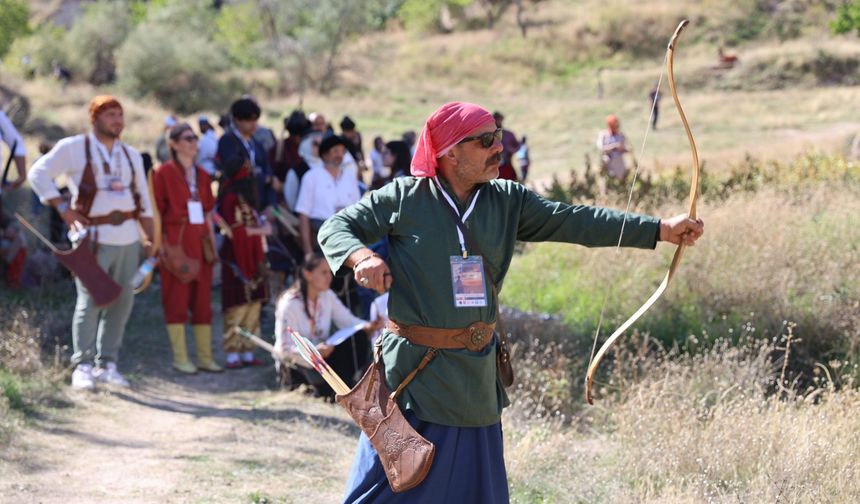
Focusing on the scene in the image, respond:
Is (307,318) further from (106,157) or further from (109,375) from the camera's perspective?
(106,157)

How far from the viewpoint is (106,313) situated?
7586 millimetres

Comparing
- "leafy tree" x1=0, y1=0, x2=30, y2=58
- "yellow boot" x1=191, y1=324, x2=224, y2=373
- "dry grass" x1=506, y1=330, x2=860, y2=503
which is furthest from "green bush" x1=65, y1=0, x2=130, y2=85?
"dry grass" x1=506, y1=330, x2=860, y2=503

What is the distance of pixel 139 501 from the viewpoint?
536 centimetres

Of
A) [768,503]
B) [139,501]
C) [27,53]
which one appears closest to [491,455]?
[768,503]

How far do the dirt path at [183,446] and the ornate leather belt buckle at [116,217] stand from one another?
1145 mm

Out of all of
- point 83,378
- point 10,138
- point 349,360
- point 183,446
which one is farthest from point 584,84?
point 183,446

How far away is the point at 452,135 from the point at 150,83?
3851 centimetres

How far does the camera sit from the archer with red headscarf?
3865 millimetres

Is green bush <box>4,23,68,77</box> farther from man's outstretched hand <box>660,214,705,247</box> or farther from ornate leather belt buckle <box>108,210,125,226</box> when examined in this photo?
man's outstretched hand <box>660,214,705,247</box>

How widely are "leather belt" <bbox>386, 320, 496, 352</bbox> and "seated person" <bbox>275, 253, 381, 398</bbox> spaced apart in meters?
3.58

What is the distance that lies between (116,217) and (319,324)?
153 cm

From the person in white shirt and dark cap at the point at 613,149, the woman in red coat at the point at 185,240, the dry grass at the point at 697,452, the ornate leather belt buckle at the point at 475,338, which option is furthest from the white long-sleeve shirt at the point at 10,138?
the person in white shirt and dark cap at the point at 613,149

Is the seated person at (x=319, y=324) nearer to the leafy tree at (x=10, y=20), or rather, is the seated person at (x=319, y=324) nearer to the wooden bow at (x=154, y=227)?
the wooden bow at (x=154, y=227)

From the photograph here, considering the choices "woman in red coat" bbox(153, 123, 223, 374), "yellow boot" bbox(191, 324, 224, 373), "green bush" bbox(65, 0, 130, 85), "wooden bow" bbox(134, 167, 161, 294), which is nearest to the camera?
"wooden bow" bbox(134, 167, 161, 294)
